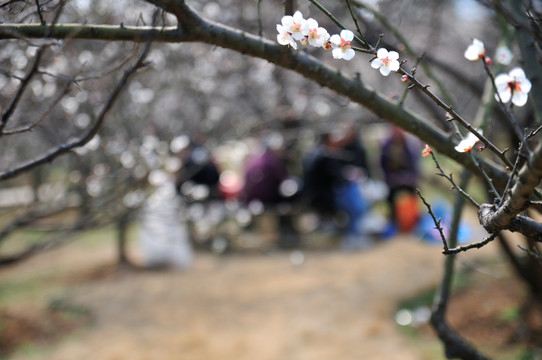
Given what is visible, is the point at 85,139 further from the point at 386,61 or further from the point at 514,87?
the point at 514,87

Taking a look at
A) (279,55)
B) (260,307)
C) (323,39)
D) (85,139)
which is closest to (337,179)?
(260,307)

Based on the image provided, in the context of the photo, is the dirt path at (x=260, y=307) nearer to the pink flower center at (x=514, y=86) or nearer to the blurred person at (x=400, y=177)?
the blurred person at (x=400, y=177)

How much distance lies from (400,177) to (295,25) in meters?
7.39

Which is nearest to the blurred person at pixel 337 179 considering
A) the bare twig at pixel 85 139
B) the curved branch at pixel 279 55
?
the curved branch at pixel 279 55

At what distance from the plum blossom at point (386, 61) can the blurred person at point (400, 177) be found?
7.18 m

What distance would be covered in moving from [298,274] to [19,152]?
4.21 m

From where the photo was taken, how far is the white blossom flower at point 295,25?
1.78 m

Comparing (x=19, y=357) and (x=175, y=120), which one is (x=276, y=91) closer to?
(x=175, y=120)

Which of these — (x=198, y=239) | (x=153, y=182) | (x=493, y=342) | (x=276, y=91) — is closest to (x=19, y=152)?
(x=153, y=182)

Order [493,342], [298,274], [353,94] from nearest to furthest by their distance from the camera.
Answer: [353,94] → [493,342] → [298,274]

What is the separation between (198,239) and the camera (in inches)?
357

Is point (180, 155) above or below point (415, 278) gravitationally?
above

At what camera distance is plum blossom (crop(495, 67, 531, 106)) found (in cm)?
163

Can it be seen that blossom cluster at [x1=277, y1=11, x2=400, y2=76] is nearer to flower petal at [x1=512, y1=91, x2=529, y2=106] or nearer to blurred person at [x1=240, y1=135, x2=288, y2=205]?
flower petal at [x1=512, y1=91, x2=529, y2=106]
